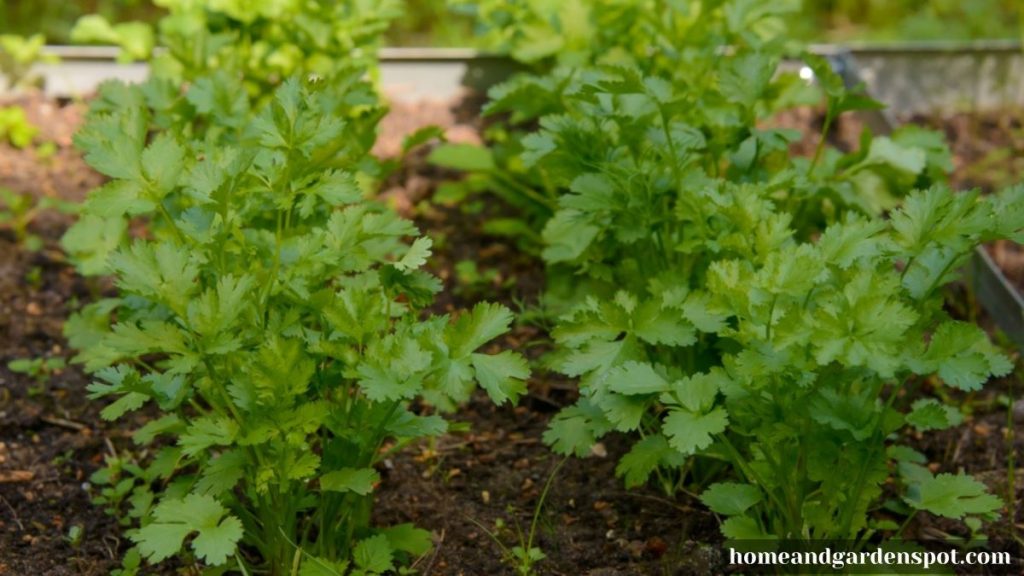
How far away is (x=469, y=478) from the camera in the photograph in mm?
2857

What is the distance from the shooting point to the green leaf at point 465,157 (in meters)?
3.70

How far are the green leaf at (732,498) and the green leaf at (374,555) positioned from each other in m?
0.58

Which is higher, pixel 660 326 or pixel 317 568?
pixel 660 326

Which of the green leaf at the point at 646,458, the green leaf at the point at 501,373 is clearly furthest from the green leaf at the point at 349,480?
the green leaf at the point at 646,458

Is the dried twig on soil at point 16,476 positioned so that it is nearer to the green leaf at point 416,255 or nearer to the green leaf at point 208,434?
the green leaf at point 208,434

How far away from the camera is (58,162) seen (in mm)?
4203

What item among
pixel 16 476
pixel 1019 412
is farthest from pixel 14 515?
pixel 1019 412

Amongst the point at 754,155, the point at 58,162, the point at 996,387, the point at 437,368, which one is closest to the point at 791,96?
the point at 754,155

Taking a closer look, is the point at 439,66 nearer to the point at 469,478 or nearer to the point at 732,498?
the point at 469,478

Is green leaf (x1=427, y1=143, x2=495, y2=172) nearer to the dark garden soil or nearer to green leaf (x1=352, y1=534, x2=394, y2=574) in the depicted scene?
the dark garden soil

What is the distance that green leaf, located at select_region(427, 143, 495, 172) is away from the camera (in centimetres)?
370

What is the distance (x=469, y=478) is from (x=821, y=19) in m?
3.92

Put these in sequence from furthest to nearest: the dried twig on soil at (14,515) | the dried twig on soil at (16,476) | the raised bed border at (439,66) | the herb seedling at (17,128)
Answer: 1. the raised bed border at (439,66)
2. the herb seedling at (17,128)
3. the dried twig on soil at (16,476)
4. the dried twig on soil at (14,515)

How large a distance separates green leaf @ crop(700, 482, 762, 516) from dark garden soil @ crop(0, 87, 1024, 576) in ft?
0.61
